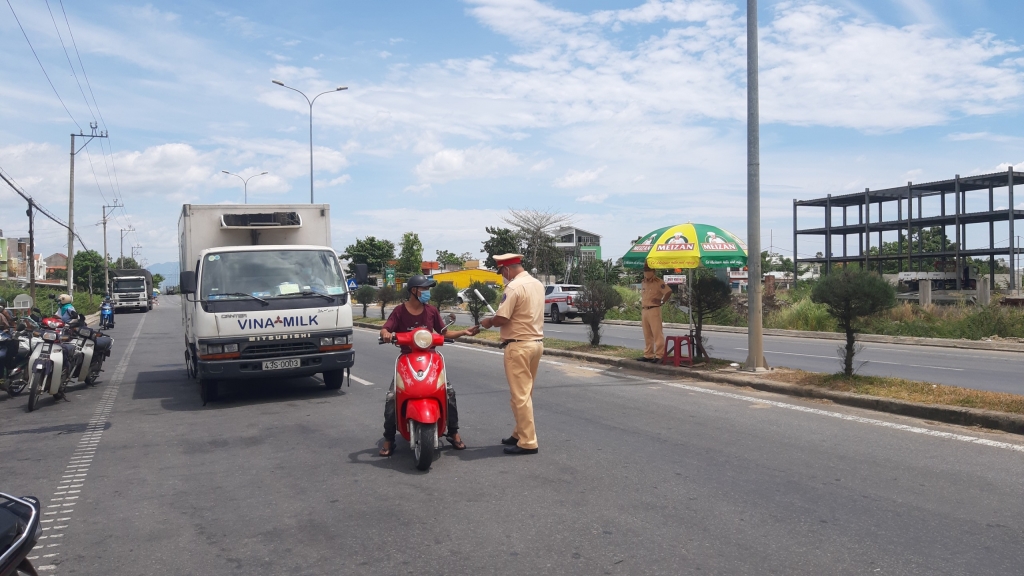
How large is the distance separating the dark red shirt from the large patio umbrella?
560 cm

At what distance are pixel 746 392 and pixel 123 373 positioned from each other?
35.7 ft

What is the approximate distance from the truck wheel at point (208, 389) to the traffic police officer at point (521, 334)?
4.90 metres

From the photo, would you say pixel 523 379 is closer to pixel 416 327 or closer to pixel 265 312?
pixel 416 327

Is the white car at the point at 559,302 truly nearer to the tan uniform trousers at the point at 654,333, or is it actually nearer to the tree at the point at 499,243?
the tan uniform trousers at the point at 654,333

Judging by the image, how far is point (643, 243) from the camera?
12.7 meters

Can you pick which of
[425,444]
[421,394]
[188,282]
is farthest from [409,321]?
[188,282]

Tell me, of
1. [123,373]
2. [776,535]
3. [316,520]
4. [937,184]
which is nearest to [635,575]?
[776,535]

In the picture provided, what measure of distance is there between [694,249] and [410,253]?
6046 centimetres

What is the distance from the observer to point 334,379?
36.3ft

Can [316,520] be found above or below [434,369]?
below

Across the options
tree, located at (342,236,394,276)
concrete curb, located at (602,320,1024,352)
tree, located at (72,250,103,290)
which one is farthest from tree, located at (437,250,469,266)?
concrete curb, located at (602,320,1024,352)

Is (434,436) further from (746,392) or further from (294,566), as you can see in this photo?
(746,392)

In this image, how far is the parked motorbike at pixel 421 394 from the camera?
20.3ft

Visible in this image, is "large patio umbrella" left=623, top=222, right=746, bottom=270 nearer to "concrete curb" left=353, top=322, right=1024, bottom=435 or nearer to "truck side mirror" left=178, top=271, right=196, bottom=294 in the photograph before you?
"concrete curb" left=353, top=322, right=1024, bottom=435
